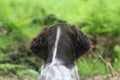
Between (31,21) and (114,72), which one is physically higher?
(31,21)

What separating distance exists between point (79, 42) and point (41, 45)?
40 centimetres

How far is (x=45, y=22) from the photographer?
390 inches

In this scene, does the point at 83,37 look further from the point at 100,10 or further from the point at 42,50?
the point at 100,10

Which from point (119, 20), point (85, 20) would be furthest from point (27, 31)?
point (119, 20)

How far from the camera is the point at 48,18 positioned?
9867 millimetres

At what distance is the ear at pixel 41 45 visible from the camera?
5.39 meters

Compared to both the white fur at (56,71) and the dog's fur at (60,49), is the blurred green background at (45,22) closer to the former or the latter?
the dog's fur at (60,49)

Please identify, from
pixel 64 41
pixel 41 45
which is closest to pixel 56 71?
pixel 64 41

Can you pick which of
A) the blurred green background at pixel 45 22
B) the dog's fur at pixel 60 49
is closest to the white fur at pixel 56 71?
the dog's fur at pixel 60 49

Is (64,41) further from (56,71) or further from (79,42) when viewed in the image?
(56,71)

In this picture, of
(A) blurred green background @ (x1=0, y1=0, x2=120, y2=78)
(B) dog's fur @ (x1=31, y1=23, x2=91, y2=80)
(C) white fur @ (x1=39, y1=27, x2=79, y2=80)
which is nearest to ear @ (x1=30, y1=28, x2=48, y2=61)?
(B) dog's fur @ (x1=31, y1=23, x2=91, y2=80)

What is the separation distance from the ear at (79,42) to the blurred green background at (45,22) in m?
2.51

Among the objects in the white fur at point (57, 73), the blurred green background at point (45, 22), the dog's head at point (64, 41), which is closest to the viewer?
the white fur at point (57, 73)

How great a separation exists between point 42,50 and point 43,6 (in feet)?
15.2
